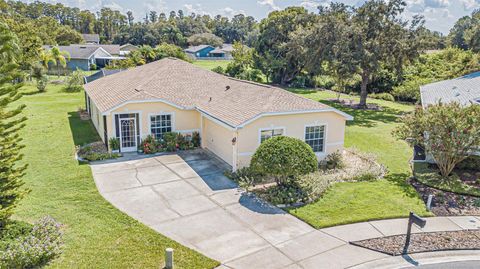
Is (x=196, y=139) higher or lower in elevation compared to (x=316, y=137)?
lower

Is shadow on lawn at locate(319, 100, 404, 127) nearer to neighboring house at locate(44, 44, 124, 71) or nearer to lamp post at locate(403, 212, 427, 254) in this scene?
lamp post at locate(403, 212, 427, 254)

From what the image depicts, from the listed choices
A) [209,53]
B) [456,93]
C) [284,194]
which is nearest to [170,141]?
→ [284,194]

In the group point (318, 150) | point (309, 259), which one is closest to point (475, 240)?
point (309, 259)

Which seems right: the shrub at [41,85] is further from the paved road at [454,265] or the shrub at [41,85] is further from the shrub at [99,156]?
the paved road at [454,265]

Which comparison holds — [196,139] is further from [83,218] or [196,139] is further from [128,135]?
[83,218]

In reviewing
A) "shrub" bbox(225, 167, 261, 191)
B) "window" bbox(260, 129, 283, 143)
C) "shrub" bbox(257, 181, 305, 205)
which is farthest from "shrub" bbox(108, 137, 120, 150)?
"shrub" bbox(257, 181, 305, 205)
